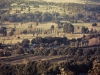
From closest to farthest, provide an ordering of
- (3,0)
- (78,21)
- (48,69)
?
(48,69) → (78,21) → (3,0)

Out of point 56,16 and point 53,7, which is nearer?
point 56,16

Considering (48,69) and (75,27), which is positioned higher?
(48,69)

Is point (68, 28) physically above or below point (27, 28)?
above

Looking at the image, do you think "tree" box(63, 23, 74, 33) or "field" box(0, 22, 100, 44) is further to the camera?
"tree" box(63, 23, 74, 33)

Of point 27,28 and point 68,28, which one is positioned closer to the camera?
point 68,28

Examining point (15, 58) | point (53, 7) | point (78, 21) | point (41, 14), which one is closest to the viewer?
point (15, 58)

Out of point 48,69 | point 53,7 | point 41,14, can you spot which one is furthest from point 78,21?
point 48,69

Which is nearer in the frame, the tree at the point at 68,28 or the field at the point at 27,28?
the field at the point at 27,28

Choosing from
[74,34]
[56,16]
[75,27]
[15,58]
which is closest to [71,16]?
[56,16]

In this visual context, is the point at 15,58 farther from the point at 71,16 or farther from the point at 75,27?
the point at 71,16
